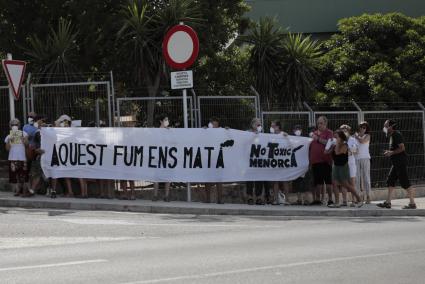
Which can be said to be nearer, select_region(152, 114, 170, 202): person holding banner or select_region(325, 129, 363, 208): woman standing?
select_region(325, 129, 363, 208): woman standing

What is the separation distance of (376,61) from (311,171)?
1090 cm

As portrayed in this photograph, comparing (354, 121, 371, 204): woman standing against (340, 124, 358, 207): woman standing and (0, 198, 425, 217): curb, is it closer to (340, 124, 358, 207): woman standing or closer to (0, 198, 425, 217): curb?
(340, 124, 358, 207): woman standing

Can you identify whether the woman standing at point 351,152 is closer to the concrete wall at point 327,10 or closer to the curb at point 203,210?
the curb at point 203,210

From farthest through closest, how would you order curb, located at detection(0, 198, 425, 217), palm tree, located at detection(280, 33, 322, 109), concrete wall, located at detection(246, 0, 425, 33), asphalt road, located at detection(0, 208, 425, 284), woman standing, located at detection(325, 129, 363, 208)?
concrete wall, located at detection(246, 0, 425, 33), palm tree, located at detection(280, 33, 322, 109), woman standing, located at detection(325, 129, 363, 208), curb, located at detection(0, 198, 425, 217), asphalt road, located at detection(0, 208, 425, 284)

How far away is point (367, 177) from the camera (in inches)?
648

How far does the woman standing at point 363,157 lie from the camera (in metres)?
16.2

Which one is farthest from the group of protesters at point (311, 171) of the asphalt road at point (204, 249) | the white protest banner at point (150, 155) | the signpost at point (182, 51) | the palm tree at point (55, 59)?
the palm tree at point (55, 59)

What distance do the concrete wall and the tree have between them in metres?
8.36

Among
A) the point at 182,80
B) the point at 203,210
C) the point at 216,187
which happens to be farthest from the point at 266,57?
the point at 203,210

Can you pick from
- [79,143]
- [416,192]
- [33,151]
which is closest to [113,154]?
[79,143]

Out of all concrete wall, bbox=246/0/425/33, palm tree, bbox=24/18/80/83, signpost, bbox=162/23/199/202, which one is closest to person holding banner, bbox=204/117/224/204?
signpost, bbox=162/23/199/202

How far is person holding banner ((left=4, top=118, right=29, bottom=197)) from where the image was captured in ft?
51.4

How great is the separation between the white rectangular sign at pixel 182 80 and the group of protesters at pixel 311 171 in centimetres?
94

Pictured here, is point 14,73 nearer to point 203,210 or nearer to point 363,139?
point 203,210
